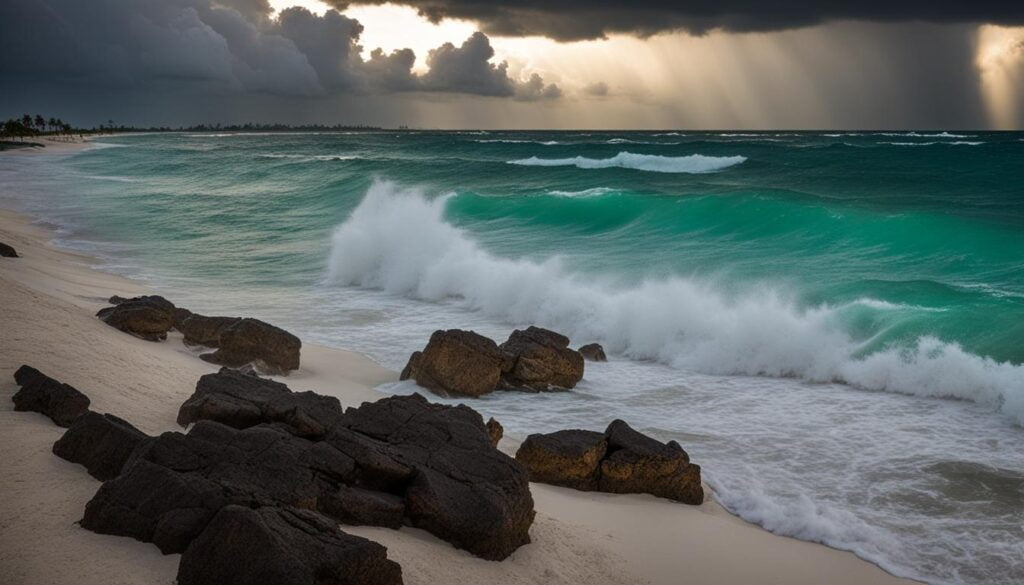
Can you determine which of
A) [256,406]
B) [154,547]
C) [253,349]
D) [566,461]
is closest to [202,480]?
[154,547]

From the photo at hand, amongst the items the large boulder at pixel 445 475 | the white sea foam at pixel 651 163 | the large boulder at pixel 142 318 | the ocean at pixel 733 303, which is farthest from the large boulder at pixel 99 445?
the white sea foam at pixel 651 163

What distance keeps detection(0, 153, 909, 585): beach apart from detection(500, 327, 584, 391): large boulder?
64.1 inches

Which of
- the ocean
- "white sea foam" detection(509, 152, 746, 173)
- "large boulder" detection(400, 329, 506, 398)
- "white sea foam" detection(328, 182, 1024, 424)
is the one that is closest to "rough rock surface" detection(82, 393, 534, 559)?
the ocean

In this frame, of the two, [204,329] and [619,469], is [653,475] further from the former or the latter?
[204,329]

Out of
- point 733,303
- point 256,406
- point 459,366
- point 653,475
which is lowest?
point 653,475

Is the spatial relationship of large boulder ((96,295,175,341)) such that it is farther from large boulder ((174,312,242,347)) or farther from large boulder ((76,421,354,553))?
large boulder ((76,421,354,553))

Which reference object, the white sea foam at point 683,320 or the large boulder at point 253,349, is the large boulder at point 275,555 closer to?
the large boulder at point 253,349

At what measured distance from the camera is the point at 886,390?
33.0 ft

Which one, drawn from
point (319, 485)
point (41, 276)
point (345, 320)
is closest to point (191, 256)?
point (41, 276)

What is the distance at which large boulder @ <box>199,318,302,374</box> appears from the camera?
938 centimetres

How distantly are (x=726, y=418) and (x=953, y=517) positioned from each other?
2677mm

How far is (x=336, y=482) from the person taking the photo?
4965 mm

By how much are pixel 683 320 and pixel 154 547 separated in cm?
917

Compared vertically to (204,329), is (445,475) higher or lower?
higher
